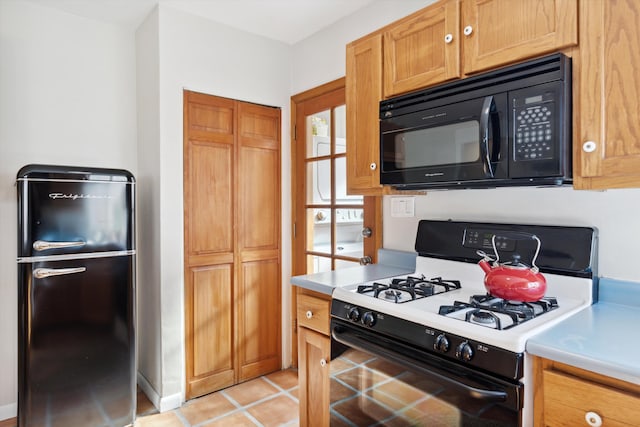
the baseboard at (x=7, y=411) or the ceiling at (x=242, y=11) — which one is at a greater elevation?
the ceiling at (x=242, y=11)

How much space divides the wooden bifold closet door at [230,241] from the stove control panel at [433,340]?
118 cm

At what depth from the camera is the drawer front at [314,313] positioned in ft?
5.77

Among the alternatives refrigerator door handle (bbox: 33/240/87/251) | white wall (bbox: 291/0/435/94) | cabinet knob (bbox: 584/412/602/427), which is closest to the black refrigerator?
refrigerator door handle (bbox: 33/240/87/251)

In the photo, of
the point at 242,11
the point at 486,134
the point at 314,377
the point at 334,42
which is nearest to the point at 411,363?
the point at 314,377

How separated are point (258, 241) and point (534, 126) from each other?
1925 millimetres

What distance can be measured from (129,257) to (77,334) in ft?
1.45

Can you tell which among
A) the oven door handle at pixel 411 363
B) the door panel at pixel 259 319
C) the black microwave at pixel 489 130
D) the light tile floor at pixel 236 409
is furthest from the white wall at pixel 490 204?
the light tile floor at pixel 236 409

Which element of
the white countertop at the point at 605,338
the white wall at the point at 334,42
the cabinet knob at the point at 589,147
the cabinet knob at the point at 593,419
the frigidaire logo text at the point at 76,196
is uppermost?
the white wall at the point at 334,42

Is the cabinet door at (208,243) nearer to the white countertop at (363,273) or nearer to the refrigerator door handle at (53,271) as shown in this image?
the refrigerator door handle at (53,271)

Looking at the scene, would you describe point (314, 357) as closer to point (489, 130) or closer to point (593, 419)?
point (593, 419)

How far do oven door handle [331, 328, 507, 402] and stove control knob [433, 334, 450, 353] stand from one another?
0.25 feet

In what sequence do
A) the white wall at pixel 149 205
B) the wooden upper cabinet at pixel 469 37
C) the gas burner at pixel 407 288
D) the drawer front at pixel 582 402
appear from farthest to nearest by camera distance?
the white wall at pixel 149 205
the gas burner at pixel 407 288
the wooden upper cabinet at pixel 469 37
the drawer front at pixel 582 402

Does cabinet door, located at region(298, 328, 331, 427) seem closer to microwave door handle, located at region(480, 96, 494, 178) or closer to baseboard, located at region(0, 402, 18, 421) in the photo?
microwave door handle, located at region(480, 96, 494, 178)

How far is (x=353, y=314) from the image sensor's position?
1.56 meters
